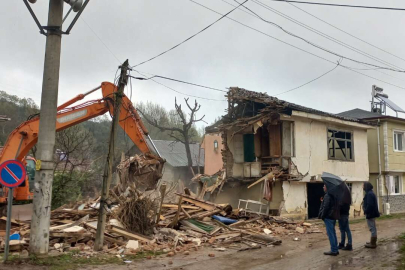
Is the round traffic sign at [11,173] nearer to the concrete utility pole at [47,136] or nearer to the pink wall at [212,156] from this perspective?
the concrete utility pole at [47,136]

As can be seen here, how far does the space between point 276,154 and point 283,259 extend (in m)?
9.66

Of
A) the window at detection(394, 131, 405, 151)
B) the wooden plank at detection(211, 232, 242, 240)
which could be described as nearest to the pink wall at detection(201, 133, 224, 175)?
the window at detection(394, 131, 405, 151)

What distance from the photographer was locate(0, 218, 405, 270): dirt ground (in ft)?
27.6

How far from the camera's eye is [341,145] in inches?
885

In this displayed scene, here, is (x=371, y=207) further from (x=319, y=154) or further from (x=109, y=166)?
(x=319, y=154)

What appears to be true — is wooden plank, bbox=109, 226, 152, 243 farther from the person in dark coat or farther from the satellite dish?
the satellite dish

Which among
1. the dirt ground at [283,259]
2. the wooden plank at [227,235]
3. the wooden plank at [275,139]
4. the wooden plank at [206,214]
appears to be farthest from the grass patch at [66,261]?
the wooden plank at [275,139]

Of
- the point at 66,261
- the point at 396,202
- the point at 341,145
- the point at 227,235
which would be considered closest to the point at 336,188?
the point at 227,235

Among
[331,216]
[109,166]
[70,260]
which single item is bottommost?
[70,260]

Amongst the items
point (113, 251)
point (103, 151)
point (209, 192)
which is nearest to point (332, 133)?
point (209, 192)

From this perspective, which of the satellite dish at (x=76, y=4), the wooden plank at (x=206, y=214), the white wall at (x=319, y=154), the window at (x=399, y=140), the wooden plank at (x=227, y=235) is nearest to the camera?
the satellite dish at (x=76, y=4)

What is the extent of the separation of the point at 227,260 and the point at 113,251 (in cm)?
291

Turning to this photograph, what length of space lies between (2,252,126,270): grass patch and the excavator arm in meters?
3.61

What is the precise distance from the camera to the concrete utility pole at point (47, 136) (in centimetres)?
896
